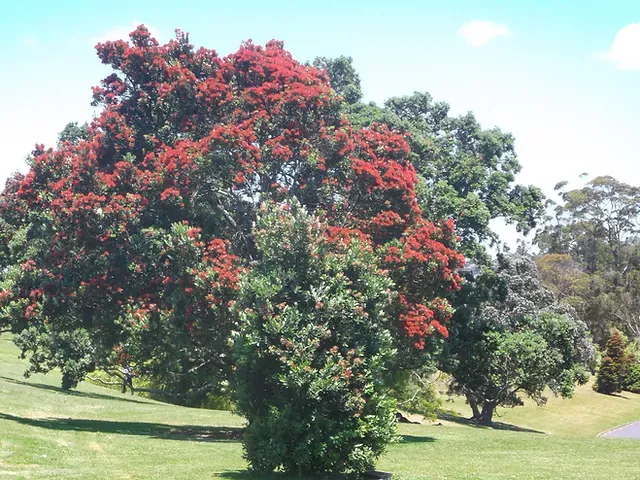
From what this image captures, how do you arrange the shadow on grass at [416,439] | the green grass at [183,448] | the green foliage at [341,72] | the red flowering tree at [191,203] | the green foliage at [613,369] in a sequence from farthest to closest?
the green foliage at [613,369] → the green foliage at [341,72] → the shadow on grass at [416,439] → the red flowering tree at [191,203] → the green grass at [183,448]

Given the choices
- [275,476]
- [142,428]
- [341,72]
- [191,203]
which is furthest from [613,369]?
[275,476]

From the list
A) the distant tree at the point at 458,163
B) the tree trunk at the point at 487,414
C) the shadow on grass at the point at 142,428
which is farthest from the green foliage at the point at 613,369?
the shadow on grass at the point at 142,428

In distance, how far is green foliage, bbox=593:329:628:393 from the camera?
253 feet

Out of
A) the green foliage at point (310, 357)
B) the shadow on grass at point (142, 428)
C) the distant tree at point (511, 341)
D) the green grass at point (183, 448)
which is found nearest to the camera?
the green foliage at point (310, 357)

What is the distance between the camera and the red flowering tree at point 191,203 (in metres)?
29.0

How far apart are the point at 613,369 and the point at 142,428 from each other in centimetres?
5725

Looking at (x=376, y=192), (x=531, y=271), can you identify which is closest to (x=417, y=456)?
(x=376, y=192)

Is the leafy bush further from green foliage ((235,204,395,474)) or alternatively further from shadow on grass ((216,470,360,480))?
shadow on grass ((216,470,360,480))

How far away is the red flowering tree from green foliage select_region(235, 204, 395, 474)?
22.9ft

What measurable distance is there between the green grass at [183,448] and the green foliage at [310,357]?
1.92 m

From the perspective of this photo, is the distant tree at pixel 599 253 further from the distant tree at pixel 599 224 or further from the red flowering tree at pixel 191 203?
the red flowering tree at pixel 191 203

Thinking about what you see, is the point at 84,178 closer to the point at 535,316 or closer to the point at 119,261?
the point at 119,261

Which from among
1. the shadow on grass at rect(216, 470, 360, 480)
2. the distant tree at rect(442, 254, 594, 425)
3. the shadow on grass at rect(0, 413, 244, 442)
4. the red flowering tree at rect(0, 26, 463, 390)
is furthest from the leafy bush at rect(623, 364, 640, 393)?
the shadow on grass at rect(216, 470, 360, 480)

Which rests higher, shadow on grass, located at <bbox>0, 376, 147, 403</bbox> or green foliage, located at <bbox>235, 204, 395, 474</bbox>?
green foliage, located at <bbox>235, 204, 395, 474</bbox>
